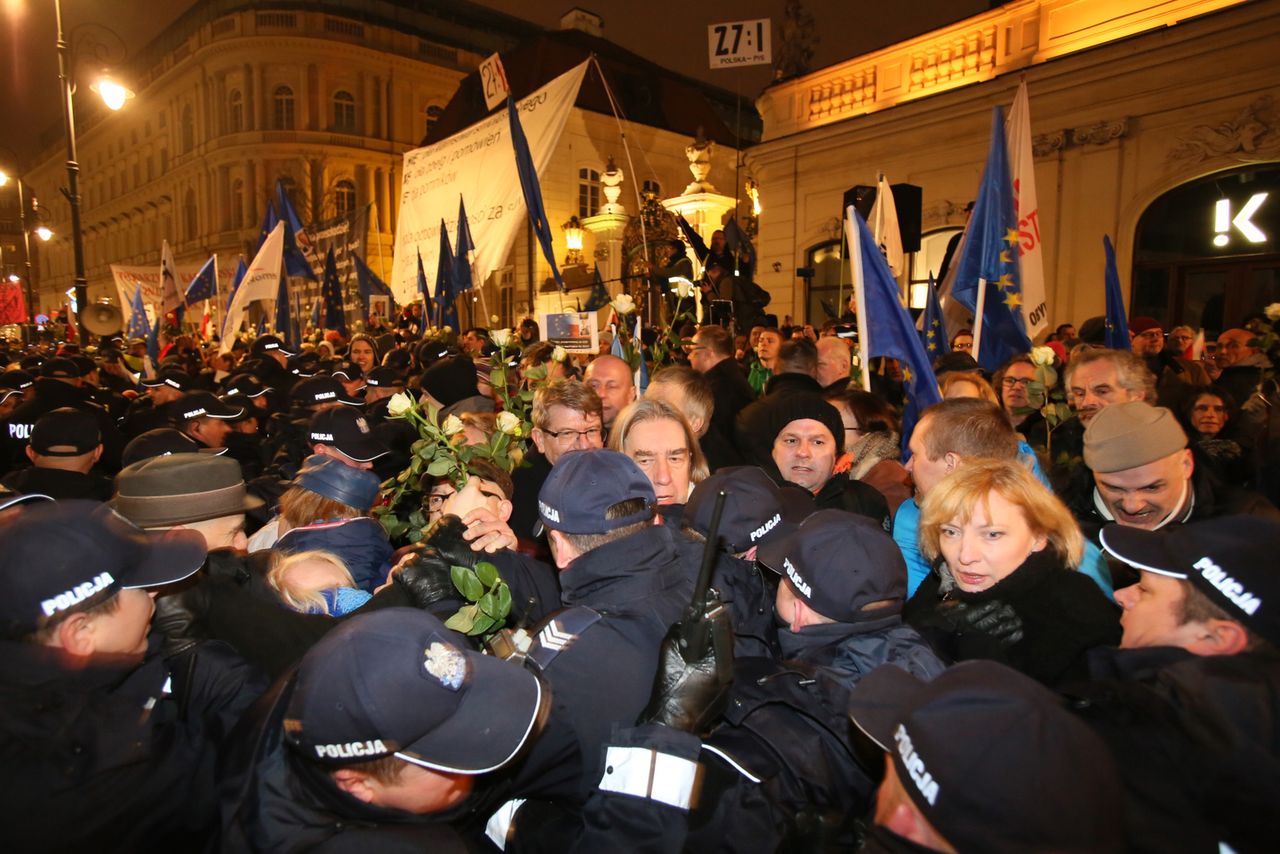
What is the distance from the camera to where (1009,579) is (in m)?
2.14

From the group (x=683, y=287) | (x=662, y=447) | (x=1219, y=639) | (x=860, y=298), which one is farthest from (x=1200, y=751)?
(x=683, y=287)

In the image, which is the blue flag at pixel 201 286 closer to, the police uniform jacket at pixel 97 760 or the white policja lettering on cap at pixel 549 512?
the white policja lettering on cap at pixel 549 512

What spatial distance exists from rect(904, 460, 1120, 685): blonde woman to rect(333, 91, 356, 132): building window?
55958mm

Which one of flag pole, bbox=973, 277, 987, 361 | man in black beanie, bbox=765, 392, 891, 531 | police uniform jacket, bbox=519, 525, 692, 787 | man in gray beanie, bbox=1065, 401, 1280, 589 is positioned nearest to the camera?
police uniform jacket, bbox=519, 525, 692, 787

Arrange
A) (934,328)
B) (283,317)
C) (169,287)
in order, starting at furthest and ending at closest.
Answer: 1. (169,287)
2. (283,317)
3. (934,328)

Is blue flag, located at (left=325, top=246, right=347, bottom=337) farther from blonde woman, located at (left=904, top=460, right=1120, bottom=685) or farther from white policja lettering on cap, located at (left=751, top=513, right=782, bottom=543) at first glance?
blonde woman, located at (left=904, top=460, right=1120, bottom=685)

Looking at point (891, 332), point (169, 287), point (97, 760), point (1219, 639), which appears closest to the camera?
point (97, 760)

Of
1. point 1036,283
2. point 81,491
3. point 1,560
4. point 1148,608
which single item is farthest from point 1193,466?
point 81,491

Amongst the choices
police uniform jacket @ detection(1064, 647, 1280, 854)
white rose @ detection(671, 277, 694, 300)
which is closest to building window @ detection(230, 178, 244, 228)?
white rose @ detection(671, 277, 694, 300)

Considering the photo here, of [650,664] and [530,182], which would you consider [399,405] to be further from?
[530,182]

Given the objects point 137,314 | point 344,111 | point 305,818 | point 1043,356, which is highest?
point 344,111

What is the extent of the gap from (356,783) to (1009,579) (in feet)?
6.03

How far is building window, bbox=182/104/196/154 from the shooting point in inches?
2109

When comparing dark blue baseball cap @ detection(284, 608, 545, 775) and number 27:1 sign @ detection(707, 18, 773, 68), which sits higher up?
number 27:1 sign @ detection(707, 18, 773, 68)
